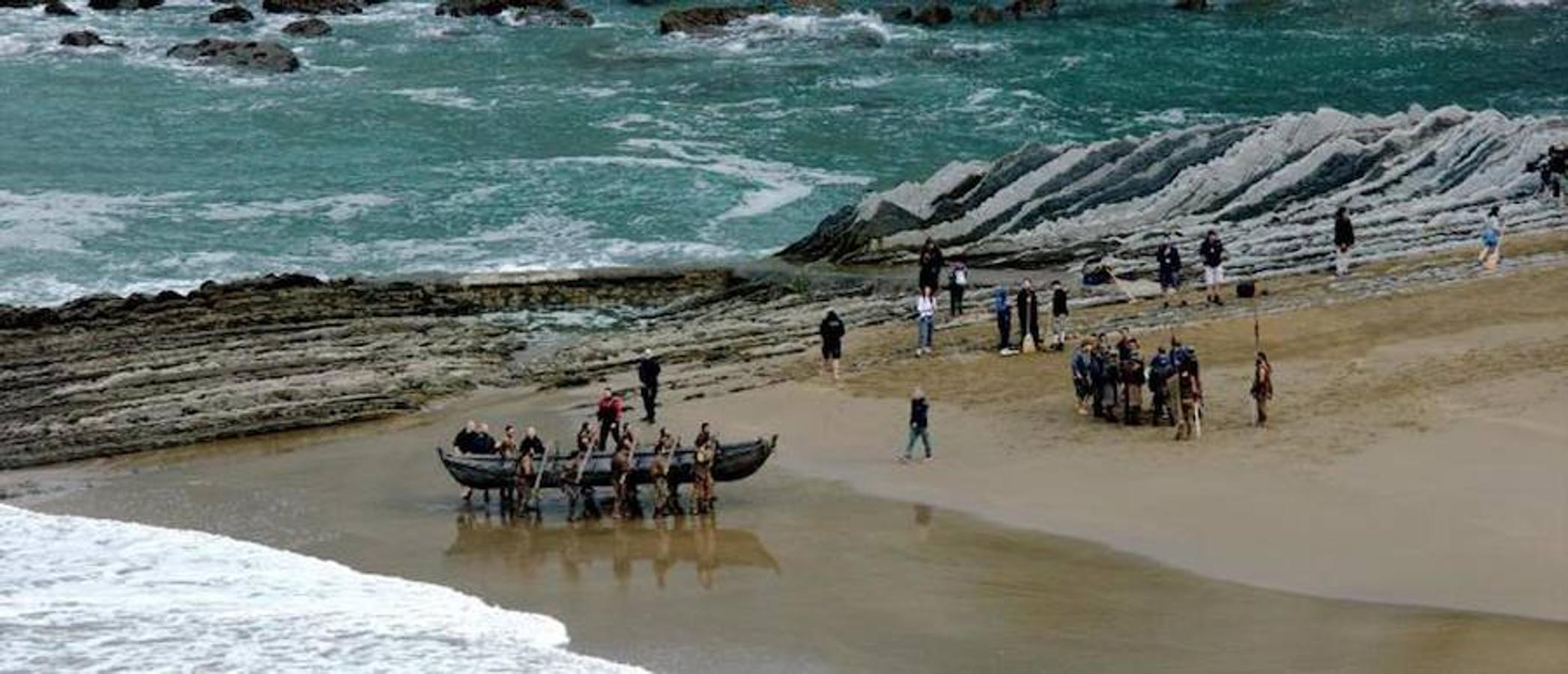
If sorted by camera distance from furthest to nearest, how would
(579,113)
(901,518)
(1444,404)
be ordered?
(579,113) < (1444,404) < (901,518)

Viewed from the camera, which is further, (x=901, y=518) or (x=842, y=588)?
(x=901, y=518)

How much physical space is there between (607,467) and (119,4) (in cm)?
5607

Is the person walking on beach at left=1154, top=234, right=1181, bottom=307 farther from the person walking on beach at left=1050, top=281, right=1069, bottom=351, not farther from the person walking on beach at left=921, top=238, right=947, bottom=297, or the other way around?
the person walking on beach at left=921, top=238, right=947, bottom=297

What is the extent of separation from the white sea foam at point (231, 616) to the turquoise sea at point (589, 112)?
774 inches

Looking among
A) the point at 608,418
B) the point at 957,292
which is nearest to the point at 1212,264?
the point at 957,292

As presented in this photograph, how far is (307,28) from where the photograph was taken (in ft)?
246

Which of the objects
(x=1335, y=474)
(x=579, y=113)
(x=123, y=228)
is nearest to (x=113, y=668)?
(x=1335, y=474)

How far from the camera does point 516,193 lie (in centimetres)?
5453

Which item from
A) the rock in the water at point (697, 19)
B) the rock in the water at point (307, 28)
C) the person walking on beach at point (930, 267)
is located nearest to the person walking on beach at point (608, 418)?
the person walking on beach at point (930, 267)

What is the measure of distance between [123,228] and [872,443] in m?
25.9

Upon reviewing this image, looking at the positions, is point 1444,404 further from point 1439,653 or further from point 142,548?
point 142,548

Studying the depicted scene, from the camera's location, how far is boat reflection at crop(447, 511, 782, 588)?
26281 mm


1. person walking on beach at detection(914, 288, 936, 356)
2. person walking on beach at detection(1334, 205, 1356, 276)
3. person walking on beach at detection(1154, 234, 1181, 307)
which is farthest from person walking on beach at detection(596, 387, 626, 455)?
person walking on beach at detection(1334, 205, 1356, 276)

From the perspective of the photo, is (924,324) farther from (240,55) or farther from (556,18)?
(556,18)
